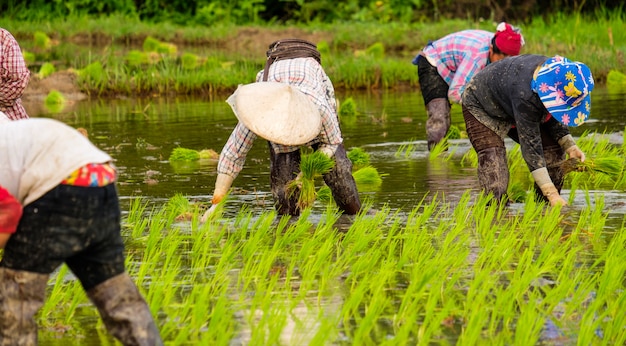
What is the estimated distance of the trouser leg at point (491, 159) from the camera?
669 cm

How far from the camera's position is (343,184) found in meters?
6.30

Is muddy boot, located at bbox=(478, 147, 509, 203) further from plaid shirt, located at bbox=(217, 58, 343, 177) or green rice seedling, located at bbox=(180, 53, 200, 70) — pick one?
green rice seedling, located at bbox=(180, 53, 200, 70)

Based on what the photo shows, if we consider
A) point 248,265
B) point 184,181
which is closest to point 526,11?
point 184,181

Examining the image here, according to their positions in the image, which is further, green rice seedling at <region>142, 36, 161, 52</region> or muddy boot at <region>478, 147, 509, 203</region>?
green rice seedling at <region>142, 36, 161, 52</region>

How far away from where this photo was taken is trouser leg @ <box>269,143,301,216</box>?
6.27 meters

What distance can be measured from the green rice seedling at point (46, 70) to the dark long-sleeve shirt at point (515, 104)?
871cm

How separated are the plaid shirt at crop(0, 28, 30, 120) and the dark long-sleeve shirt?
253 cm

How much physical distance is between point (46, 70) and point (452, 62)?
721cm

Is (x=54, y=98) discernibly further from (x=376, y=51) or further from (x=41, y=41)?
(x=376, y=51)

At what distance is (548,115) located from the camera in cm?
645

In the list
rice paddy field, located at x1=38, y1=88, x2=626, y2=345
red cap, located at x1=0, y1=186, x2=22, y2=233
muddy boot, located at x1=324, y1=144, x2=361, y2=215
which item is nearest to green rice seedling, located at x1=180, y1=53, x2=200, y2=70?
rice paddy field, located at x1=38, y1=88, x2=626, y2=345

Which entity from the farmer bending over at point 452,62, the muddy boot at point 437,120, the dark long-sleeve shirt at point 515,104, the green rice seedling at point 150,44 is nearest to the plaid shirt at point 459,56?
the farmer bending over at point 452,62

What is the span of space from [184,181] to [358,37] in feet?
32.0

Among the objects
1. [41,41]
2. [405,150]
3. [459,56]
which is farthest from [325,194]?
[41,41]
